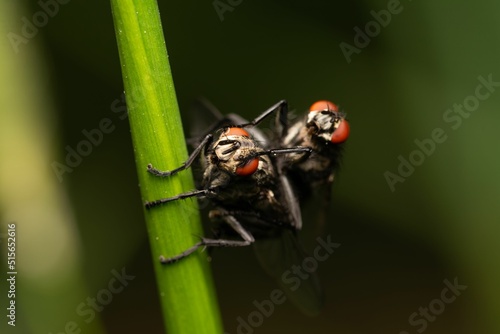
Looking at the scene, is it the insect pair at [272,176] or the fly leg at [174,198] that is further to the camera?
the insect pair at [272,176]

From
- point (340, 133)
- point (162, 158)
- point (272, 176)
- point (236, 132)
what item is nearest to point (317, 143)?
point (340, 133)

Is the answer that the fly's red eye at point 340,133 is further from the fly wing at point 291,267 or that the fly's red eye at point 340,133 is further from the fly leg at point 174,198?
the fly leg at point 174,198

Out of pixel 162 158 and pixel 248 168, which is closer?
Result: pixel 162 158

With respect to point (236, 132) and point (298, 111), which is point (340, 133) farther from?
point (298, 111)

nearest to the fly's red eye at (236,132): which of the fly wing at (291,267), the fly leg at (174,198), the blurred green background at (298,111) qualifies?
the fly leg at (174,198)

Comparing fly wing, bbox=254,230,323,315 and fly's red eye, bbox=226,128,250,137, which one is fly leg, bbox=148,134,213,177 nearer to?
fly's red eye, bbox=226,128,250,137

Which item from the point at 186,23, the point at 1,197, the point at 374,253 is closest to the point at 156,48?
the point at 1,197
